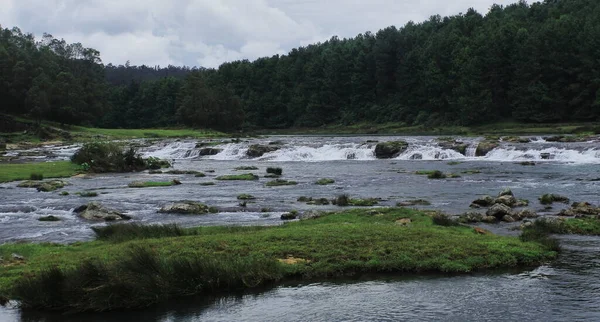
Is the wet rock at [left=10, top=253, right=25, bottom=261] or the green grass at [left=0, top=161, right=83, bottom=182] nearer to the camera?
the wet rock at [left=10, top=253, right=25, bottom=261]

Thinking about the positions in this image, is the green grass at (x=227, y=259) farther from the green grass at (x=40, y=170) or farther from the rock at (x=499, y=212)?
the green grass at (x=40, y=170)

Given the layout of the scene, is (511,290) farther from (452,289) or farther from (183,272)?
(183,272)

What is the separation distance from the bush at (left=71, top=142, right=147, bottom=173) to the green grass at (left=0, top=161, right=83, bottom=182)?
3.49ft

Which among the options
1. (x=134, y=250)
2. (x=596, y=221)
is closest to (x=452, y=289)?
(x=134, y=250)

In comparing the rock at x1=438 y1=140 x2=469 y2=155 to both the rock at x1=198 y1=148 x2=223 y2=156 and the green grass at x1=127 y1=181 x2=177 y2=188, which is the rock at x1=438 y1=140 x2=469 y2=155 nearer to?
the rock at x1=198 y1=148 x2=223 y2=156

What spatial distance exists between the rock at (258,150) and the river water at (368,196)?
0.98 meters

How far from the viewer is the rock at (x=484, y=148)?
60.8 meters

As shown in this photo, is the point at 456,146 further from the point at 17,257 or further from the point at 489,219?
the point at 17,257

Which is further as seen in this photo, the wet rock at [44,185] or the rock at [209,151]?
the rock at [209,151]

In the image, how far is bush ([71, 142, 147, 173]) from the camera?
171ft

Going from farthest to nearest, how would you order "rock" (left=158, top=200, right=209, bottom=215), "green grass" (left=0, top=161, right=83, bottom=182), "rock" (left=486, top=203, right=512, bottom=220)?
"green grass" (left=0, top=161, right=83, bottom=182) → "rock" (left=158, top=200, right=209, bottom=215) → "rock" (left=486, top=203, right=512, bottom=220)

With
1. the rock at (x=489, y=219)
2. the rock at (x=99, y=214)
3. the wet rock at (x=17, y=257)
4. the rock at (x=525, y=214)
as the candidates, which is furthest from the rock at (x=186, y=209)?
the rock at (x=525, y=214)

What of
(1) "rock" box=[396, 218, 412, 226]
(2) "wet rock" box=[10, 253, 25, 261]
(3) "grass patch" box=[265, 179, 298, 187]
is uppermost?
(1) "rock" box=[396, 218, 412, 226]

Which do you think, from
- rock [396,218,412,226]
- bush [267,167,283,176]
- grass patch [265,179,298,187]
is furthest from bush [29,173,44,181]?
rock [396,218,412,226]
